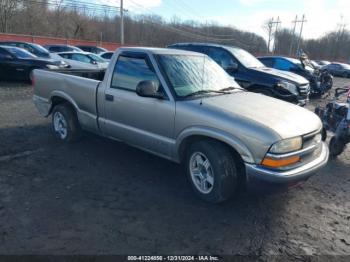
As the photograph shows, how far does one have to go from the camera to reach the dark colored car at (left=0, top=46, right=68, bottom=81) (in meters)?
12.3

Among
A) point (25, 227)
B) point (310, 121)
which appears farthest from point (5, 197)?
point (310, 121)

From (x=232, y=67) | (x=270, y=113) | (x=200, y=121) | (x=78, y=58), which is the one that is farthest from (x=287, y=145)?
(x=78, y=58)

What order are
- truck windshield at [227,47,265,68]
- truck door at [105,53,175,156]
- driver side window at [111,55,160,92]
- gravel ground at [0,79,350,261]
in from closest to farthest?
gravel ground at [0,79,350,261], truck door at [105,53,175,156], driver side window at [111,55,160,92], truck windshield at [227,47,265,68]

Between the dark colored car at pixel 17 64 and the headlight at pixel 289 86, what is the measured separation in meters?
8.76

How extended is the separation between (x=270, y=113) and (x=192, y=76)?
1.25 m

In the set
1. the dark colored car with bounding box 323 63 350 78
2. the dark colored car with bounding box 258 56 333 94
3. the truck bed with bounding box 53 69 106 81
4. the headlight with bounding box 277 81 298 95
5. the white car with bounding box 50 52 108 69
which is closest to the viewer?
the truck bed with bounding box 53 69 106 81

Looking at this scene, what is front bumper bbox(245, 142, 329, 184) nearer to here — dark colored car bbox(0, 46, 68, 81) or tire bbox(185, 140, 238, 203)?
tire bbox(185, 140, 238, 203)

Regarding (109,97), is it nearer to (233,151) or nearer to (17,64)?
(233,151)

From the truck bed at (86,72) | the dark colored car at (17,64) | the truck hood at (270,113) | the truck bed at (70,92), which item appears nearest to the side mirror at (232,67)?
the truck bed at (86,72)

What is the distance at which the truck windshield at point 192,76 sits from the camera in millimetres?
4137

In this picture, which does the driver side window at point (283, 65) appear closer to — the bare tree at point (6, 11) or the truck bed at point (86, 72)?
the truck bed at point (86, 72)

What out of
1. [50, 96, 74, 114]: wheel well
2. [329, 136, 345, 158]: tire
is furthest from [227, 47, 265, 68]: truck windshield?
[50, 96, 74, 114]: wheel well

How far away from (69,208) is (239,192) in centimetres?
204

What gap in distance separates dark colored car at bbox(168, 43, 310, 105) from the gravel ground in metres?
3.82
